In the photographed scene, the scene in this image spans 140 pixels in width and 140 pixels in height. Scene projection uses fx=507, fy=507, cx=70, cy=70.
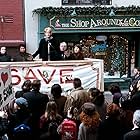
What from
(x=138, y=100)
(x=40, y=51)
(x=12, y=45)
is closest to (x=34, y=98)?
(x=138, y=100)

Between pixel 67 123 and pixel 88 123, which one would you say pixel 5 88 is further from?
pixel 88 123

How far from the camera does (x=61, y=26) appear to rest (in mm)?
18234

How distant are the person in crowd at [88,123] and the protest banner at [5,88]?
1.28 metres

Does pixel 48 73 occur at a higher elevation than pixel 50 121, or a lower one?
higher

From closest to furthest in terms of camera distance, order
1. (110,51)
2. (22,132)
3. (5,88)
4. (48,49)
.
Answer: (22,132)
(5,88)
(48,49)
(110,51)

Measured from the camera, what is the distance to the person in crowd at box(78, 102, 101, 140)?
763cm

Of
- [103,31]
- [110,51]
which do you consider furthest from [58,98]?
[110,51]

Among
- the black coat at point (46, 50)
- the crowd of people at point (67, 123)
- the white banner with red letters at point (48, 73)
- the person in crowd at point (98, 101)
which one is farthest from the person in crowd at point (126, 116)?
the black coat at point (46, 50)

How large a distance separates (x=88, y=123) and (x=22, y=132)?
3.38 ft

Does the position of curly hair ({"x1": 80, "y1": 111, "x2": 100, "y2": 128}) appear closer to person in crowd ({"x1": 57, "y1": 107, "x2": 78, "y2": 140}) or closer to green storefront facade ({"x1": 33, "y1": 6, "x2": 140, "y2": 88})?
person in crowd ({"x1": 57, "y1": 107, "x2": 78, "y2": 140})

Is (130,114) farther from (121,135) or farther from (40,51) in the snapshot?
(40,51)

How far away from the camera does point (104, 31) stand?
61.2ft

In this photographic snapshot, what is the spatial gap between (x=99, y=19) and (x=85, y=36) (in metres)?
1.04

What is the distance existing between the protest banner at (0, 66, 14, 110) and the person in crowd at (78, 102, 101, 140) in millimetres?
1282
